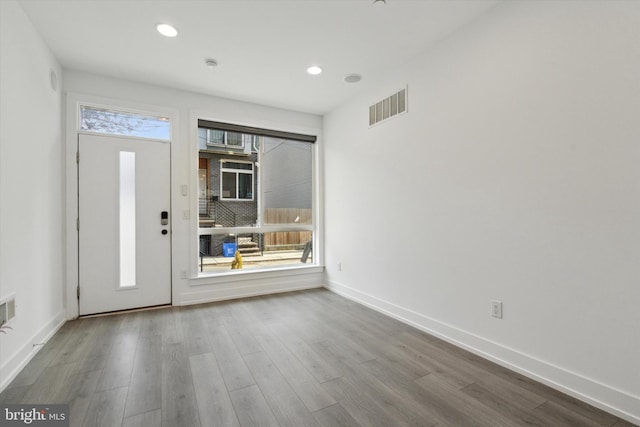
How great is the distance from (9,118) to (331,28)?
8.10ft

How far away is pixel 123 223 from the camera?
11.2ft

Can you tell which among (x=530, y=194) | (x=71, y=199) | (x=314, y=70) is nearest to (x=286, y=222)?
(x=314, y=70)

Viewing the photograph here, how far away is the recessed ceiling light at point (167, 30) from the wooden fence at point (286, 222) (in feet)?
7.99

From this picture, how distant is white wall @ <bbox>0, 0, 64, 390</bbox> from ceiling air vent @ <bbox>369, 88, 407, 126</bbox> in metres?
3.17

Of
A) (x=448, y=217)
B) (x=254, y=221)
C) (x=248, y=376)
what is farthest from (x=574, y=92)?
(x=254, y=221)

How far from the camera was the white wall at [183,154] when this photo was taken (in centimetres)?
316

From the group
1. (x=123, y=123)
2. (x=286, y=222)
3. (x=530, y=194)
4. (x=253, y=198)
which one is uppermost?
(x=123, y=123)

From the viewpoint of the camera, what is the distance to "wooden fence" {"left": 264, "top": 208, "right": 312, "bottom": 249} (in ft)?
14.6

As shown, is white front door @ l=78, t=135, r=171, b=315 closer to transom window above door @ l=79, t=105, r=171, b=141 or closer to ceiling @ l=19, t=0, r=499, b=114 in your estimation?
transom window above door @ l=79, t=105, r=171, b=141

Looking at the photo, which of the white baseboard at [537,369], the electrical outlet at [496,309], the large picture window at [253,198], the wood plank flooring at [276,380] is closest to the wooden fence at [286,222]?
the large picture window at [253,198]

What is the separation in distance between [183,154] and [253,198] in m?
1.12

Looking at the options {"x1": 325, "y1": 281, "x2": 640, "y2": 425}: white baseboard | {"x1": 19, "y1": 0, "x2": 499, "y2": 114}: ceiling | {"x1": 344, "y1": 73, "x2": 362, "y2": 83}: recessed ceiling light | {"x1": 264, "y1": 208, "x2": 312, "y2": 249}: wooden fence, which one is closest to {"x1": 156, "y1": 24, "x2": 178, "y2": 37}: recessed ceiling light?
{"x1": 19, "y1": 0, "x2": 499, "y2": 114}: ceiling

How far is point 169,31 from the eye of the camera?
2.52 metres

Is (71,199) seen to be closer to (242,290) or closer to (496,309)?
(242,290)
